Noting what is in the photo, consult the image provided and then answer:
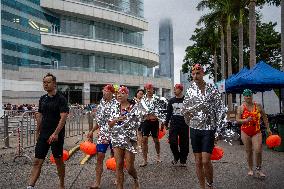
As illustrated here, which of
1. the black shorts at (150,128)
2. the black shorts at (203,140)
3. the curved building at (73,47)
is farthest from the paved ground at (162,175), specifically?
the curved building at (73,47)

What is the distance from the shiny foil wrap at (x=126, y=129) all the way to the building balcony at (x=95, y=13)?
50313 mm

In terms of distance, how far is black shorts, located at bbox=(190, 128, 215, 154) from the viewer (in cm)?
604

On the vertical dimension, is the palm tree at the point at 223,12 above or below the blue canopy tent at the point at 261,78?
above

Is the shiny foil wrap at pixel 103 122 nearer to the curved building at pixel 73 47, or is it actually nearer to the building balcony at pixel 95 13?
the curved building at pixel 73 47

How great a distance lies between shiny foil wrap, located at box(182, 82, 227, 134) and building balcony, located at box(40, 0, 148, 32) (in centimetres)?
5078

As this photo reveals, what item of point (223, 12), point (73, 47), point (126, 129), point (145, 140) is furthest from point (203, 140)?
Answer: point (73, 47)

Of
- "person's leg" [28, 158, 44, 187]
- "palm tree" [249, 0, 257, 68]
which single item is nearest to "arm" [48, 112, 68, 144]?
"person's leg" [28, 158, 44, 187]

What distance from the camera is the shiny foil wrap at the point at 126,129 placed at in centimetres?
634

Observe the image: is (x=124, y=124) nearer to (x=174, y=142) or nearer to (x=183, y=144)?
(x=174, y=142)

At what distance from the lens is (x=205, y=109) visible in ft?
20.4

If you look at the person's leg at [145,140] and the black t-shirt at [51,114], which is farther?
the person's leg at [145,140]

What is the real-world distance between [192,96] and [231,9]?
1043 inches

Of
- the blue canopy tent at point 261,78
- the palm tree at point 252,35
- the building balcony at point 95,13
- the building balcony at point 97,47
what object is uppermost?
the building balcony at point 95,13

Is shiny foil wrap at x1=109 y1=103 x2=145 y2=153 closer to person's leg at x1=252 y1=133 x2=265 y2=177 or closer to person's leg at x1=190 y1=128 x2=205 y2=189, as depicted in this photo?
person's leg at x1=190 y1=128 x2=205 y2=189
